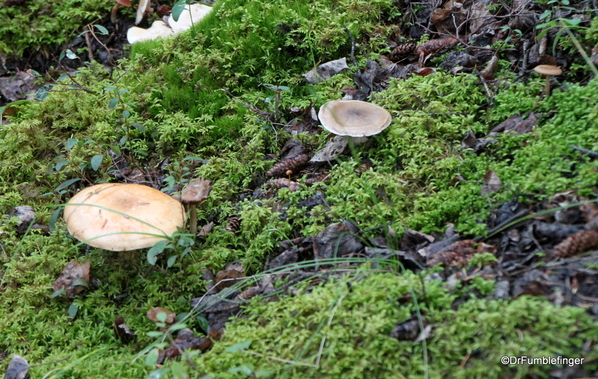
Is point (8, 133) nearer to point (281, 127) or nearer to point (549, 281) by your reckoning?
point (281, 127)

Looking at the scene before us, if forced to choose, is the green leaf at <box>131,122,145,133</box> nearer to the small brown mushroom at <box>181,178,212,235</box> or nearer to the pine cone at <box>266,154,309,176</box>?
the small brown mushroom at <box>181,178,212,235</box>

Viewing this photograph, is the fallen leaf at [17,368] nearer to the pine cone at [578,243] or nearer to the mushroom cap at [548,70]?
the pine cone at [578,243]

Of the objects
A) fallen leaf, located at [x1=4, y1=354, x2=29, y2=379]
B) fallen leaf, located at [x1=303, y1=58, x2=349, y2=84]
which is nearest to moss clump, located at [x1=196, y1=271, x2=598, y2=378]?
fallen leaf, located at [x1=4, y1=354, x2=29, y2=379]

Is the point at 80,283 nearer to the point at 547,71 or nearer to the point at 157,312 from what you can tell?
the point at 157,312

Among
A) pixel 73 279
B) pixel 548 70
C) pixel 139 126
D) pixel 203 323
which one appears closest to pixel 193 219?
pixel 203 323

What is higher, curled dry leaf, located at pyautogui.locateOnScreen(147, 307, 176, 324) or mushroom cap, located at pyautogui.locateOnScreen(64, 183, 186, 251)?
mushroom cap, located at pyautogui.locateOnScreen(64, 183, 186, 251)

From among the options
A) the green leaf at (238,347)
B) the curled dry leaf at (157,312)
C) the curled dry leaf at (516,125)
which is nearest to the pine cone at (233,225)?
the curled dry leaf at (157,312)
